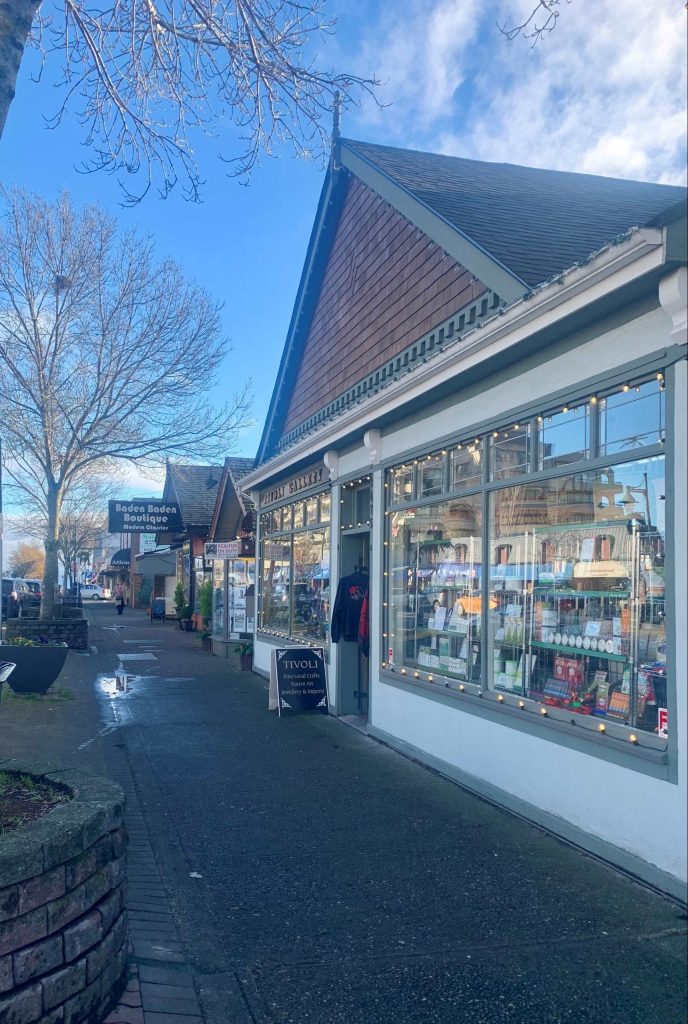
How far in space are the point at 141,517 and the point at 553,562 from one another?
18.4 m

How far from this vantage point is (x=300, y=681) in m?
10.5

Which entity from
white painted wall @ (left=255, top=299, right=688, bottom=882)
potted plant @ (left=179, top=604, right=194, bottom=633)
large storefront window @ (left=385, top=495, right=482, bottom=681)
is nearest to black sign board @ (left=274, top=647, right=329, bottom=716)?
large storefront window @ (left=385, top=495, right=482, bottom=681)

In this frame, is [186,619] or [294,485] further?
[186,619]

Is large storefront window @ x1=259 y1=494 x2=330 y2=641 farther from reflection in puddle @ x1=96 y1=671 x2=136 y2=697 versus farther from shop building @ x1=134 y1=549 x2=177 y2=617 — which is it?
shop building @ x1=134 y1=549 x2=177 y2=617

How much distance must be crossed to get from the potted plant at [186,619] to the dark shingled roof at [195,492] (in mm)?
3160

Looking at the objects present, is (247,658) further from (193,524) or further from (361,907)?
(361,907)

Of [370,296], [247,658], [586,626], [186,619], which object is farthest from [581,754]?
[186,619]

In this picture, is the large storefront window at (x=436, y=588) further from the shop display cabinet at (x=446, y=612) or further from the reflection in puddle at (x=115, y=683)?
the reflection in puddle at (x=115, y=683)

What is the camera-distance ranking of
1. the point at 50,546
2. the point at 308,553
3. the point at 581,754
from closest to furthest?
the point at 581,754, the point at 308,553, the point at 50,546

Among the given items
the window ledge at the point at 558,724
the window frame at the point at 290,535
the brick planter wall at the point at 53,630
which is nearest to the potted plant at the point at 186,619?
the brick planter wall at the point at 53,630

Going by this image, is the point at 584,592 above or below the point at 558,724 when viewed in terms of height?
above

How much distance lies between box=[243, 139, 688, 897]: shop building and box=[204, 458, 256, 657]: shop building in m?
6.13

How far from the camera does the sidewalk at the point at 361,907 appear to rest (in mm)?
3662

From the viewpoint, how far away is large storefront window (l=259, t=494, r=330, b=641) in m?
11.4
